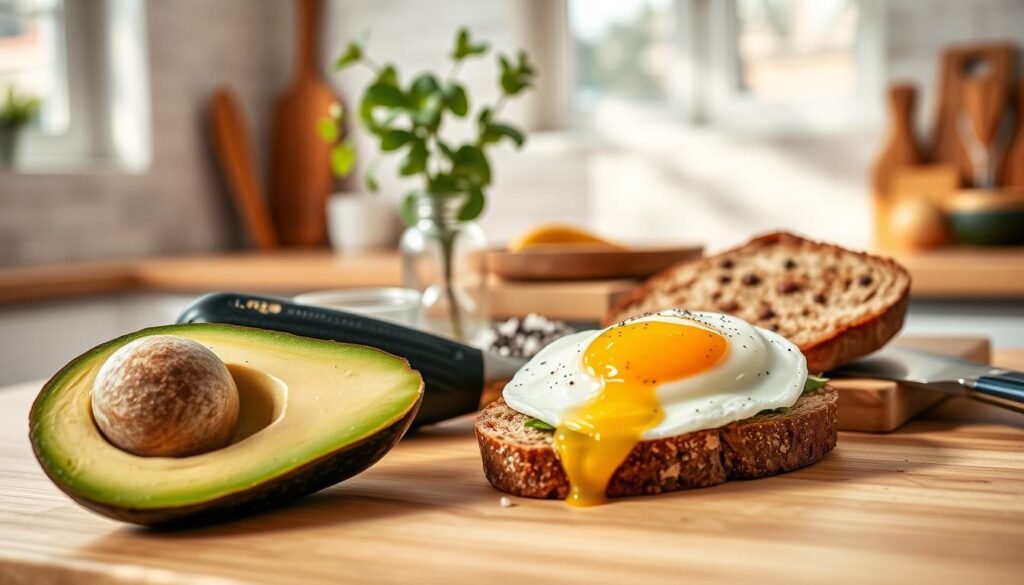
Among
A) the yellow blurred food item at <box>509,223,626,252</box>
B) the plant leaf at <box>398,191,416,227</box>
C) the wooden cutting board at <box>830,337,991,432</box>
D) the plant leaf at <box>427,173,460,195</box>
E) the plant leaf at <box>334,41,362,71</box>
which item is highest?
the plant leaf at <box>334,41,362,71</box>

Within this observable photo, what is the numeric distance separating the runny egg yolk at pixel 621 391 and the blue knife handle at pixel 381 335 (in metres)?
0.21

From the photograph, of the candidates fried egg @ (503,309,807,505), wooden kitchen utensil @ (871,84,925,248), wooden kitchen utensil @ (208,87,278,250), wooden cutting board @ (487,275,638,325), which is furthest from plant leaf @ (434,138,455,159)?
wooden kitchen utensil @ (208,87,278,250)

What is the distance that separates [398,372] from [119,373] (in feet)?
0.72

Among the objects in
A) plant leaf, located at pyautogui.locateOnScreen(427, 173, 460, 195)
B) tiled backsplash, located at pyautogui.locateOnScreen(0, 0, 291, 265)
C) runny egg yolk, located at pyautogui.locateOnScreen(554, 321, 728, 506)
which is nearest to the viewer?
runny egg yolk, located at pyautogui.locateOnScreen(554, 321, 728, 506)

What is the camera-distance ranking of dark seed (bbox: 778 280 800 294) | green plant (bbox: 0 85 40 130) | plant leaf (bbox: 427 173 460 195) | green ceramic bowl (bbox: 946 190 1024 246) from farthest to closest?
green plant (bbox: 0 85 40 130), green ceramic bowl (bbox: 946 190 1024 246), plant leaf (bbox: 427 173 460 195), dark seed (bbox: 778 280 800 294)

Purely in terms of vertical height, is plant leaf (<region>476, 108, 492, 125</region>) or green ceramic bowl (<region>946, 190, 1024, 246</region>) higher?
plant leaf (<region>476, 108, 492, 125</region>)

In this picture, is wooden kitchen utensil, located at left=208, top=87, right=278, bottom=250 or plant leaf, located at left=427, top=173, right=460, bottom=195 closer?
plant leaf, located at left=427, top=173, right=460, bottom=195

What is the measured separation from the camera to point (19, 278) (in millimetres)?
2697

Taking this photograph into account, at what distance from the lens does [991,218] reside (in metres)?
2.66

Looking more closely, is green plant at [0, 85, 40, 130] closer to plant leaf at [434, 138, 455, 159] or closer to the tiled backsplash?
the tiled backsplash

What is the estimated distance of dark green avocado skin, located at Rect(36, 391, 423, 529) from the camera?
2.42 feet

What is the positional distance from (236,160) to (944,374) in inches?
136

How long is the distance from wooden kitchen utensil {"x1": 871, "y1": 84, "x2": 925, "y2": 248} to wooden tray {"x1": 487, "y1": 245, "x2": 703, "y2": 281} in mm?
1312

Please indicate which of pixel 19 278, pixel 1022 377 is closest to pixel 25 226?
pixel 19 278
